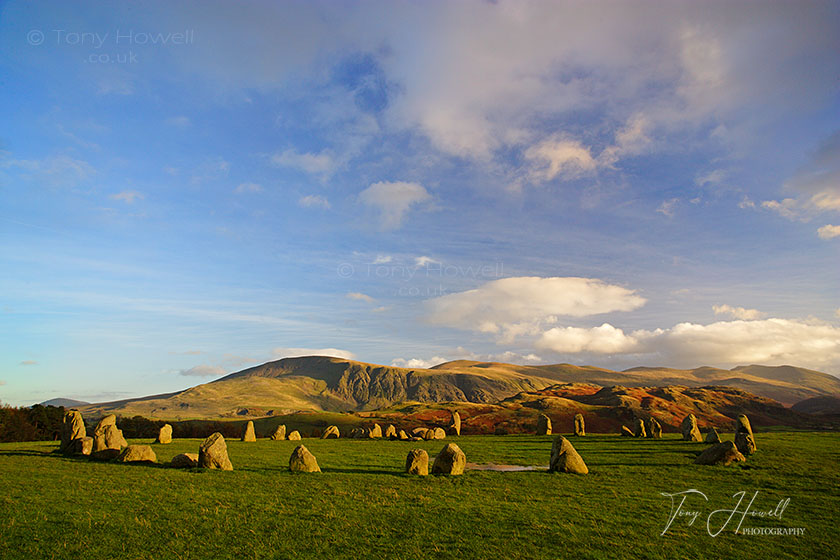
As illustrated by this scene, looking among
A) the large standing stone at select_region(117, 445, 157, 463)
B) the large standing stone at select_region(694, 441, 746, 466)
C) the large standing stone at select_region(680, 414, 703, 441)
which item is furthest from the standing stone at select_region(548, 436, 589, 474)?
the large standing stone at select_region(680, 414, 703, 441)

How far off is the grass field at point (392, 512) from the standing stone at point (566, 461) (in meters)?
1.02

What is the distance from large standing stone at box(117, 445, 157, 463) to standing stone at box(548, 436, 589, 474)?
22647 mm

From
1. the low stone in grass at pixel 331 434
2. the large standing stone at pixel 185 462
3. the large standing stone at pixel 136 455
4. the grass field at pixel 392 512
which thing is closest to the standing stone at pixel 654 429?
the grass field at pixel 392 512

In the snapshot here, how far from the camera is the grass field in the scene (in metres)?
10.8

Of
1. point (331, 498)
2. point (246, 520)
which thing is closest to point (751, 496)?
point (331, 498)

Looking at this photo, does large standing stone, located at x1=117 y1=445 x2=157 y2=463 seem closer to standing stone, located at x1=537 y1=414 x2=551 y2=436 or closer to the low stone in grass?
the low stone in grass

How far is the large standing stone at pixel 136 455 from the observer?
23922 mm

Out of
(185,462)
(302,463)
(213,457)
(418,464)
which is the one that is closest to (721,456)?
(418,464)

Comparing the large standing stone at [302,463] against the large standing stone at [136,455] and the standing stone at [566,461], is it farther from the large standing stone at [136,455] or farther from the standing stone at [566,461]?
the standing stone at [566,461]

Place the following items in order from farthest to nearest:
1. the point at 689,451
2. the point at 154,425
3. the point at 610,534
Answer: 1. the point at 154,425
2. the point at 689,451
3. the point at 610,534

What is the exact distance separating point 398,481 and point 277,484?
540 centimetres

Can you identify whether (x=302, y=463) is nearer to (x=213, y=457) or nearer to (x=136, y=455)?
(x=213, y=457)

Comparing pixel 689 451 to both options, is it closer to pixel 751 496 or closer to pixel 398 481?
pixel 751 496

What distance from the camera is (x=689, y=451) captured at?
31453mm
